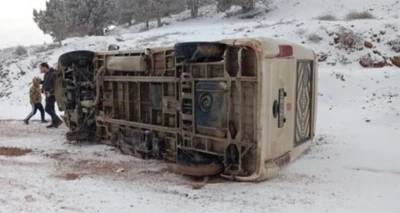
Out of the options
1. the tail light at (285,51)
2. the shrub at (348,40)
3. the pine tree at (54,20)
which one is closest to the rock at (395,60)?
the shrub at (348,40)

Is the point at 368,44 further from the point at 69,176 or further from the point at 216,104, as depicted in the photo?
the point at 69,176

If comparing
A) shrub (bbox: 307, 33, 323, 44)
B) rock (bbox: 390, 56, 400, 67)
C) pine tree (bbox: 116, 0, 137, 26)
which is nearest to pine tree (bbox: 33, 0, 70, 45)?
pine tree (bbox: 116, 0, 137, 26)

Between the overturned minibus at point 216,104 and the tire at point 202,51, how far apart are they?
0.05ft

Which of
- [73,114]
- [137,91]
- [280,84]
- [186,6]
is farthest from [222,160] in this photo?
[186,6]

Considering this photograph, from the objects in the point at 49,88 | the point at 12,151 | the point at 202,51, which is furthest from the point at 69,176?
the point at 49,88

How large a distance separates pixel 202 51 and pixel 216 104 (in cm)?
78

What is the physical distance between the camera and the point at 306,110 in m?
8.34

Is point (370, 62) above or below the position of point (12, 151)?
above

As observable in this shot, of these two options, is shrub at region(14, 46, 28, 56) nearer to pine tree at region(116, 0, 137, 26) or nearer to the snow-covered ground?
pine tree at region(116, 0, 137, 26)

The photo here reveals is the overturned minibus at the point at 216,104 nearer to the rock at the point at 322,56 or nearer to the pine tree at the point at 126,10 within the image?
the rock at the point at 322,56

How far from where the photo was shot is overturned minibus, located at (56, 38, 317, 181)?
6.72 meters

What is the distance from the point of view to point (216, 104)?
706 cm

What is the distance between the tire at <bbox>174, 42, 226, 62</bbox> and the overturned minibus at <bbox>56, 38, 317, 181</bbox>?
14 millimetres

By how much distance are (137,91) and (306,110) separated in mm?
2982
